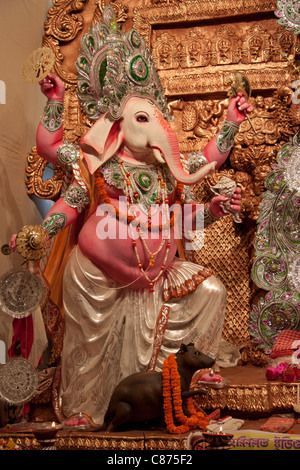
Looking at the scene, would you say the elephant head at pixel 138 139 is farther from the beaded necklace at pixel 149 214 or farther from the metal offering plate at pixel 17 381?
the metal offering plate at pixel 17 381

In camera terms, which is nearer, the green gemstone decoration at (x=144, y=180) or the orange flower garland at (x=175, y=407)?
the orange flower garland at (x=175, y=407)

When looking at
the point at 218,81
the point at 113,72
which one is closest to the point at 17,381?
the point at 113,72

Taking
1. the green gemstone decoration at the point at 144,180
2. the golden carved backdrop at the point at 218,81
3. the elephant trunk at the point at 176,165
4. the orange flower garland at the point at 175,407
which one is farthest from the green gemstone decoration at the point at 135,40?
the orange flower garland at the point at 175,407

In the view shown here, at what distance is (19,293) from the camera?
2881mm

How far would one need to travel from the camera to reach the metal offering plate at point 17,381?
2811mm

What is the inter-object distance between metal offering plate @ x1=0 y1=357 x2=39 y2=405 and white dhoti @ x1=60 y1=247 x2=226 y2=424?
16cm

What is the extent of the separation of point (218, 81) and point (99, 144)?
1030mm

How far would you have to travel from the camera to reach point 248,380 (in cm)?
302

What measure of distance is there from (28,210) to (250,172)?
1.16 meters

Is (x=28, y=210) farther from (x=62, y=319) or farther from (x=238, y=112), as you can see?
(x=238, y=112)

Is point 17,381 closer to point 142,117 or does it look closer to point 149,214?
point 149,214

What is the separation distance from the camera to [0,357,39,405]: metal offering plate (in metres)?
2.81

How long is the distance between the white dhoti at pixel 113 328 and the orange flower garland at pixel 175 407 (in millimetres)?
317

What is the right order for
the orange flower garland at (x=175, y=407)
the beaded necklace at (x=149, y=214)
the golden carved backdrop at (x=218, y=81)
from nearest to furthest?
the orange flower garland at (x=175, y=407)
the beaded necklace at (x=149, y=214)
the golden carved backdrop at (x=218, y=81)
